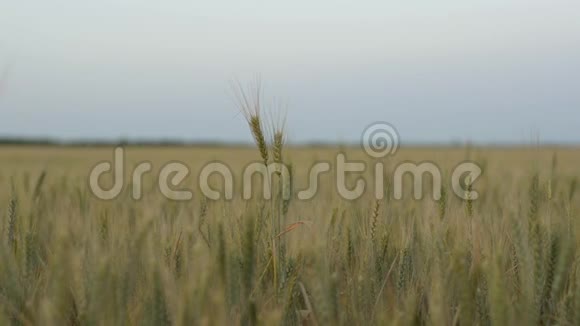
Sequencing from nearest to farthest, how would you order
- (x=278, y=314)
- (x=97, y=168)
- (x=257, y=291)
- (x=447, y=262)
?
1. (x=278, y=314)
2. (x=257, y=291)
3. (x=447, y=262)
4. (x=97, y=168)

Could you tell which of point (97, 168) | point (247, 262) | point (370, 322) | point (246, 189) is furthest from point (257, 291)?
point (97, 168)

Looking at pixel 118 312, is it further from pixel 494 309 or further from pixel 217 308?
pixel 494 309

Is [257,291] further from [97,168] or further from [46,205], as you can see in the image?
[97,168]

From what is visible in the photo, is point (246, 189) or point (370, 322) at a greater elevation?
point (246, 189)

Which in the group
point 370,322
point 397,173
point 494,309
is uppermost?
point 397,173

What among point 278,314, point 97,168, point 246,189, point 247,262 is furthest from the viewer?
point 97,168

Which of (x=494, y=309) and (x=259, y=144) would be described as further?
(x=259, y=144)

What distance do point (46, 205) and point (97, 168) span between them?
50.1 inches

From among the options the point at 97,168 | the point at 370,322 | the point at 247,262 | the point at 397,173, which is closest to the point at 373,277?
the point at 370,322

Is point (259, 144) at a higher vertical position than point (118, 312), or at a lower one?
higher

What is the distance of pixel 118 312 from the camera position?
3.27ft

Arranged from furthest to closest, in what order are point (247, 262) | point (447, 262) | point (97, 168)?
point (97, 168) → point (447, 262) → point (247, 262)

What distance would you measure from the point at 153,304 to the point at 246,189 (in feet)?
3.52

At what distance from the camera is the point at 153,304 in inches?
38.2
